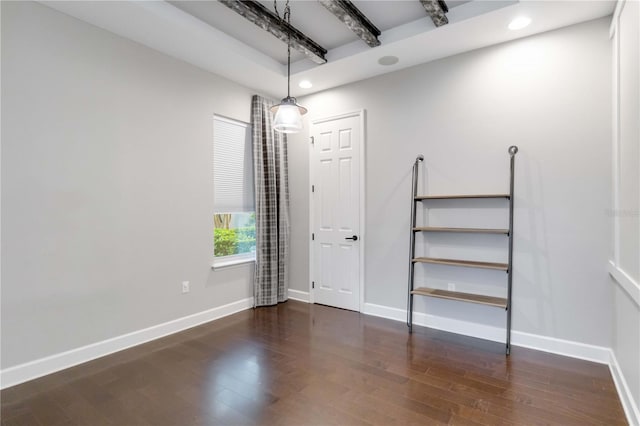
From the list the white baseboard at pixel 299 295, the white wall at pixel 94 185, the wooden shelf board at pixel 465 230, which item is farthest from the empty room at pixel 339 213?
the white baseboard at pixel 299 295

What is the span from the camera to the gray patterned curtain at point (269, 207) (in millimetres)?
4414

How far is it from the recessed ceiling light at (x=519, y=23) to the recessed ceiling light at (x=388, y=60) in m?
1.12

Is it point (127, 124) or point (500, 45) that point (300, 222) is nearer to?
point (127, 124)

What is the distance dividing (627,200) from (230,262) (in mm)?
3915

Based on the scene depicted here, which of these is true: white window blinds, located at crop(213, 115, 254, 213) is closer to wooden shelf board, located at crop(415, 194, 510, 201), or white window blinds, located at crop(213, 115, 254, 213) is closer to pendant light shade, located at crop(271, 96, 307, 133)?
pendant light shade, located at crop(271, 96, 307, 133)

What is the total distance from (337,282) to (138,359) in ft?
8.04

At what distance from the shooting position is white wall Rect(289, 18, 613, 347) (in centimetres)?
289

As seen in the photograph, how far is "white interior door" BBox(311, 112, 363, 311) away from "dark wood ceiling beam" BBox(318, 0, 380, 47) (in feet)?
3.38

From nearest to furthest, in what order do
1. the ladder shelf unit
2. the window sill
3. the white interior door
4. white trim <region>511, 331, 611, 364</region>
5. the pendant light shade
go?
the pendant light shade → white trim <region>511, 331, 611, 364</region> → the ladder shelf unit → the window sill → the white interior door

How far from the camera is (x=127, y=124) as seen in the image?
3.18 metres

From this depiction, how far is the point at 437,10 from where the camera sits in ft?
9.36

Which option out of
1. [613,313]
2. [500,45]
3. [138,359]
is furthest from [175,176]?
[613,313]

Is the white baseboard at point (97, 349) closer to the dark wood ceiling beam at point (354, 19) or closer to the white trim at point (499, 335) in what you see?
the white trim at point (499, 335)

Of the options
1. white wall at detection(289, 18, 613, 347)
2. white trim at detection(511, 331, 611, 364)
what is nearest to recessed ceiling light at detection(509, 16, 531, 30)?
white wall at detection(289, 18, 613, 347)
